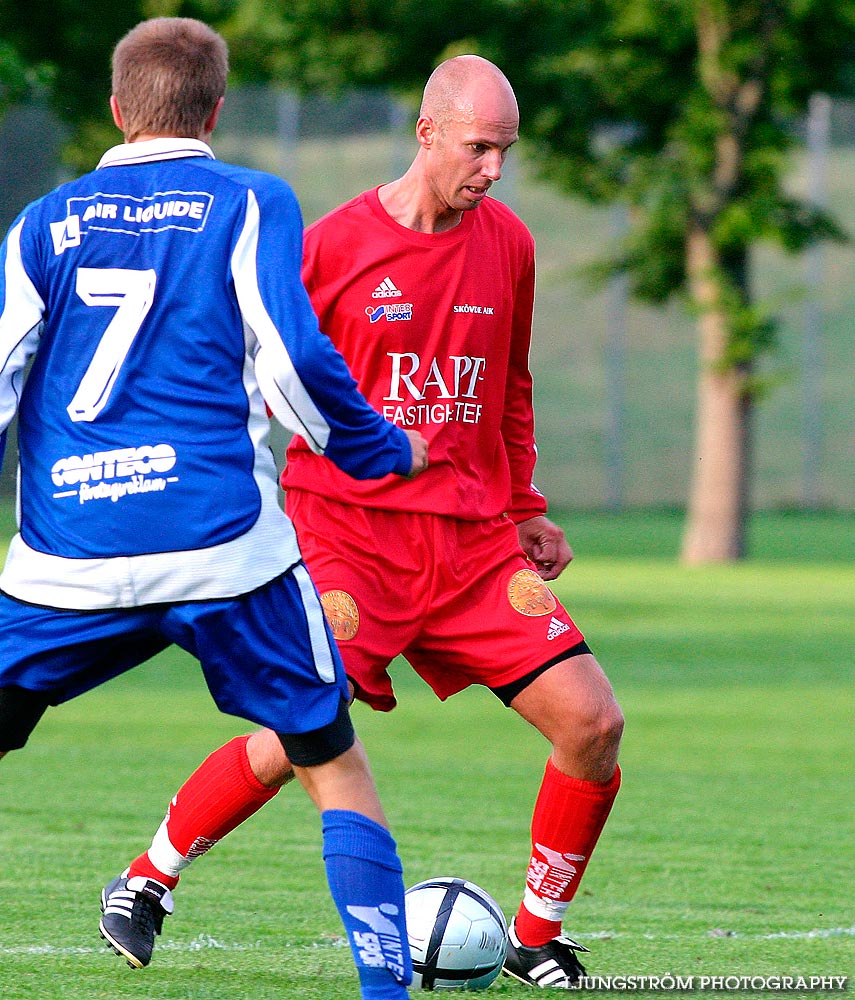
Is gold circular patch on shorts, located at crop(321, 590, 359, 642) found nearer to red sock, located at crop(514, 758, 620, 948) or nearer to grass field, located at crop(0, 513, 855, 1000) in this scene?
red sock, located at crop(514, 758, 620, 948)

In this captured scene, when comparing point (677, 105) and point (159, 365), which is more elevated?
point (159, 365)

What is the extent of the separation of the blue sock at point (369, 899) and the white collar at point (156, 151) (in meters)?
1.41

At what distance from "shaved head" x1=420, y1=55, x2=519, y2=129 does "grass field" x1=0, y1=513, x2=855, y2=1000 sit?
2.27m

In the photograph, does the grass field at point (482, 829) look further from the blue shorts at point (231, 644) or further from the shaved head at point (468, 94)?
the shaved head at point (468, 94)

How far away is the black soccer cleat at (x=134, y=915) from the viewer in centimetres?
467

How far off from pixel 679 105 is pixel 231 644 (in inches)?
843

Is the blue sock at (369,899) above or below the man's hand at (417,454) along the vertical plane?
below

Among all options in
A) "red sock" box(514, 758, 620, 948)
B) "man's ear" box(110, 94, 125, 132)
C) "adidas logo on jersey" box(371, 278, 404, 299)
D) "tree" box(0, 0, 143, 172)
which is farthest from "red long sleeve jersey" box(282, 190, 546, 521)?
"tree" box(0, 0, 143, 172)

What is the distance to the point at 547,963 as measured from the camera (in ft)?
15.7

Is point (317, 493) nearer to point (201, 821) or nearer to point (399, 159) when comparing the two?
point (201, 821)

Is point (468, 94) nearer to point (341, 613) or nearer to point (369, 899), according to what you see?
point (341, 613)

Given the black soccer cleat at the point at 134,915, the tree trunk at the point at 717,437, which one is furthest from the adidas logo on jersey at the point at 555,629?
the tree trunk at the point at 717,437

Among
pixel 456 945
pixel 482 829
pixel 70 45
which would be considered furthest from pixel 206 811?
pixel 70 45

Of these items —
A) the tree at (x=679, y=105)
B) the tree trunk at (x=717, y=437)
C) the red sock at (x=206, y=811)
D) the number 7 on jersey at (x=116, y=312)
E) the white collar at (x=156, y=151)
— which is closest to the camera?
the number 7 on jersey at (x=116, y=312)
